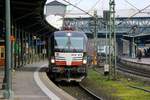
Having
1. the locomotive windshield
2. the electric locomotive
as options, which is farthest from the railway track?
the locomotive windshield

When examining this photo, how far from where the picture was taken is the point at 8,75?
1858 centimetres

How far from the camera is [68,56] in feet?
109

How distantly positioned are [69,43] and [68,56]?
1035 mm

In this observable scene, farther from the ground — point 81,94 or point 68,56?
point 68,56

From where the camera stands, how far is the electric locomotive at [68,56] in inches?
1298

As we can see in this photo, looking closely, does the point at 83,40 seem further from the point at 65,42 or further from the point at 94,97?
the point at 94,97

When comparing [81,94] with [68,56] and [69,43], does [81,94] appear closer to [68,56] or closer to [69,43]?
[68,56]

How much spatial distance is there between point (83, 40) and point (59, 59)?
1.95m

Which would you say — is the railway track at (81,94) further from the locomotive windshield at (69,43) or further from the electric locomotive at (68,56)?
the locomotive windshield at (69,43)

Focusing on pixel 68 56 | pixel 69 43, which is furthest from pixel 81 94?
pixel 69 43

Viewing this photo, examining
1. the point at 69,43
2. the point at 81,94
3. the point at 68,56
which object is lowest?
the point at 81,94

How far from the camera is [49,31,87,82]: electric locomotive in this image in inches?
1298

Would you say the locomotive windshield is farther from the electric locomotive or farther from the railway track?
the railway track

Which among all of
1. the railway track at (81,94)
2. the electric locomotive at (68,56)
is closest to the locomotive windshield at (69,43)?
the electric locomotive at (68,56)
